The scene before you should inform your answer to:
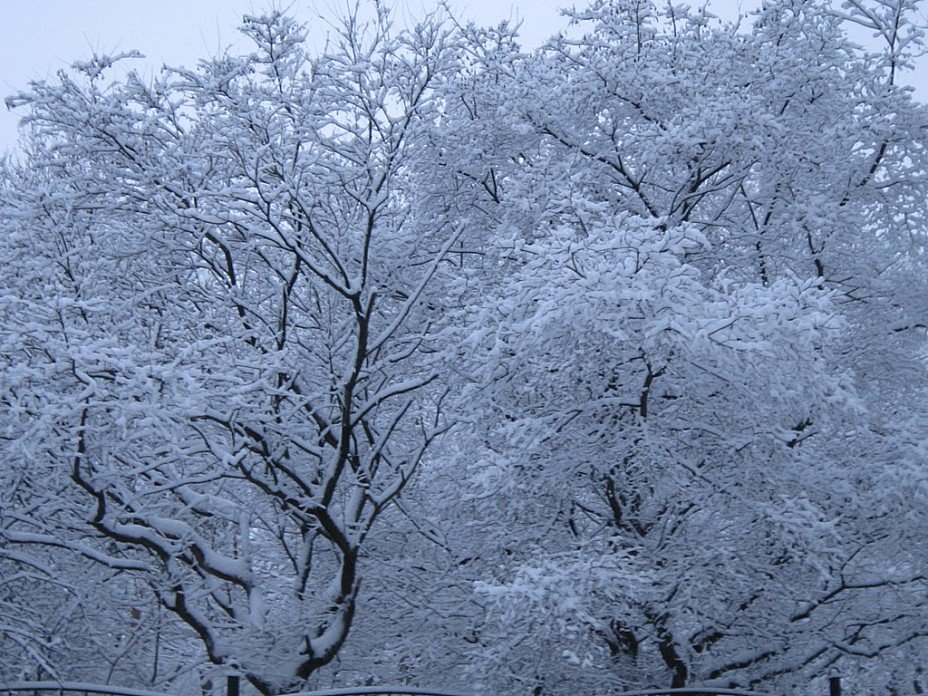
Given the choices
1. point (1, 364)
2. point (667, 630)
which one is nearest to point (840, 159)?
point (667, 630)

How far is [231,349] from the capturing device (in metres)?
9.42

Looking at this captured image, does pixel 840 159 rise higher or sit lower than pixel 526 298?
higher

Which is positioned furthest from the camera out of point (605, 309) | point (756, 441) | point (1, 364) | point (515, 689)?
point (515, 689)

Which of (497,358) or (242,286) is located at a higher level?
(242,286)

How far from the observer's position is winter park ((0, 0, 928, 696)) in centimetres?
681

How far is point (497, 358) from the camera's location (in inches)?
269

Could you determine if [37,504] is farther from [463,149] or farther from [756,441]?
[756,441]

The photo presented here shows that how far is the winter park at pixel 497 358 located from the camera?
6.81m

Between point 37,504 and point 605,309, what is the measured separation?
18.0ft

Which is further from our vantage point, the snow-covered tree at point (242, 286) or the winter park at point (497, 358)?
the snow-covered tree at point (242, 286)

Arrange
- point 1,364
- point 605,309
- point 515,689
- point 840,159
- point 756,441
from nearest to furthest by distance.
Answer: point 605,309 < point 1,364 < point 756,441 < point 515,689 < point 840,159

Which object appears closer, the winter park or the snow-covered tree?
the winter park

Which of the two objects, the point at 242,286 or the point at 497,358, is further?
the point at 242,286

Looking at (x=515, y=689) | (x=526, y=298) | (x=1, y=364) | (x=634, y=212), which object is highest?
(x=634, y=212)
